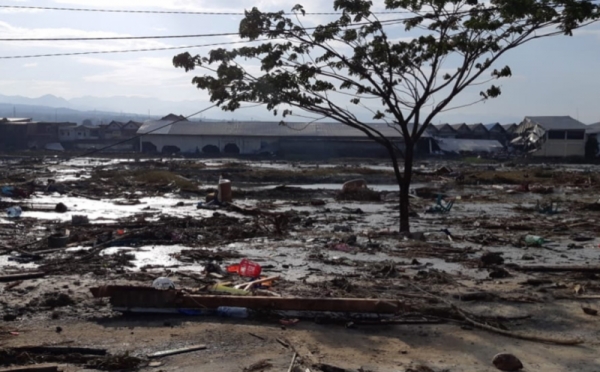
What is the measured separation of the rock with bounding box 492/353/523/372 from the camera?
7.31m

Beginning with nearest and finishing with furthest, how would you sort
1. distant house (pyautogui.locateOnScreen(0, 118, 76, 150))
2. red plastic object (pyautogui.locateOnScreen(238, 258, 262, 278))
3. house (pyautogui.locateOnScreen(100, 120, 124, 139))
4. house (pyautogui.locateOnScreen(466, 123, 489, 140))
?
red plastic object (pyautogui.locateOnScreen(238, 258, 262, 278))
distant house (pyautogui.locateOnScreen(0, 118, 76, 150))
house (pyautogui.locateOnScreen(466, 123, 489, 140))
house (pyautogui.locateOnScreen(100, 120, 124, 139))

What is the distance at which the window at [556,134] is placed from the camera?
2805 inches

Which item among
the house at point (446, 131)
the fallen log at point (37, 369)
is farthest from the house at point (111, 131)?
the fallen log at point (37, 369)

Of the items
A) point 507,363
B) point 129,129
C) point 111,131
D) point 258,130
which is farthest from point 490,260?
point 111,131

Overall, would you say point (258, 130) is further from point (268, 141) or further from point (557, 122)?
point (557, 122)

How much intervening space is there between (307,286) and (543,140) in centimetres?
6590

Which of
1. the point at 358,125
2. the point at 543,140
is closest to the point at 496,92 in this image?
the point at 358,125

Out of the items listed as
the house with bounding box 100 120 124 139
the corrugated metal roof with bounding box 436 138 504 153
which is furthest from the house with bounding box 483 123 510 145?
the house with bounding box 100 120 124 139

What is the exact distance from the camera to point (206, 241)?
661 inches

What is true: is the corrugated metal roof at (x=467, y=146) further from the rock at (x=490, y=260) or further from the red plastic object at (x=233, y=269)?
the red plastic object at (x=233, y=269)

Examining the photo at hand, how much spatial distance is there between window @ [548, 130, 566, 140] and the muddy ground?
47.4m

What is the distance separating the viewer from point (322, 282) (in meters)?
11.5

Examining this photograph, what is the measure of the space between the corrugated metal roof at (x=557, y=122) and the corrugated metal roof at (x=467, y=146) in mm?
5092

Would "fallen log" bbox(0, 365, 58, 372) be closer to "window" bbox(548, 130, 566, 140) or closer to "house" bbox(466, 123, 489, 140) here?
"window" bbox(548, 130, 566, 140)
